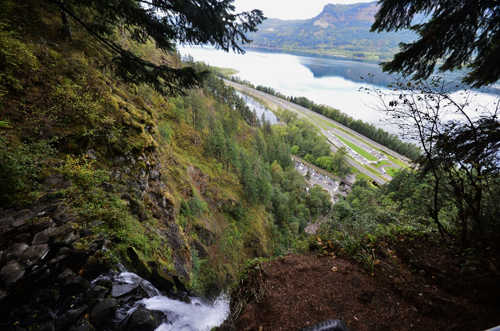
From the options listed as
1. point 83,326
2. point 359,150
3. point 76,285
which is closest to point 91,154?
point 76,285

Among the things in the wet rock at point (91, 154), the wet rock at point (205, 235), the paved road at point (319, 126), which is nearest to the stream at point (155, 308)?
the wet rock at point (91, 154)

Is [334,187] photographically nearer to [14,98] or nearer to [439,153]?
[439,153]

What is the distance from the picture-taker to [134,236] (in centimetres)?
401

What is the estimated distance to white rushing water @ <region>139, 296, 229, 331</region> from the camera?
3277mm

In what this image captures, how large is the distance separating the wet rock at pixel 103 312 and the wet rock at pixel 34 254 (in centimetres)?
93

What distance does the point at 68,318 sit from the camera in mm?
2221

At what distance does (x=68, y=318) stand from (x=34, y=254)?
91 cm

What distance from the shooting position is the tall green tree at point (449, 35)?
2.86 metres

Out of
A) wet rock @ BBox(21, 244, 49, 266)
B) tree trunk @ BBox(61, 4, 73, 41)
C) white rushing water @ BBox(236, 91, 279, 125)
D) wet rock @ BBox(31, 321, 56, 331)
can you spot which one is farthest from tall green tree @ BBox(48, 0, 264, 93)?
white rushing water @ BBox(236, 91, 279, 125)

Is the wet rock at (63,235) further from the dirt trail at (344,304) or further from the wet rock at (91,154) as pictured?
the dirt trail at (344,304)

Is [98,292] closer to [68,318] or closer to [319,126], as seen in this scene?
[68,318]

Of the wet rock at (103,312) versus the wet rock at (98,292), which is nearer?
the wet rock at (103,312)

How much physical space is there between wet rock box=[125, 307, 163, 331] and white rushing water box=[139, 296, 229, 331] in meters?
0.13

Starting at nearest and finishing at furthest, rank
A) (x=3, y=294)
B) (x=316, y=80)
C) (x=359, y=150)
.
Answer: (x=3, y=294) < (x=359, y=150) < (x=316, y=80)
